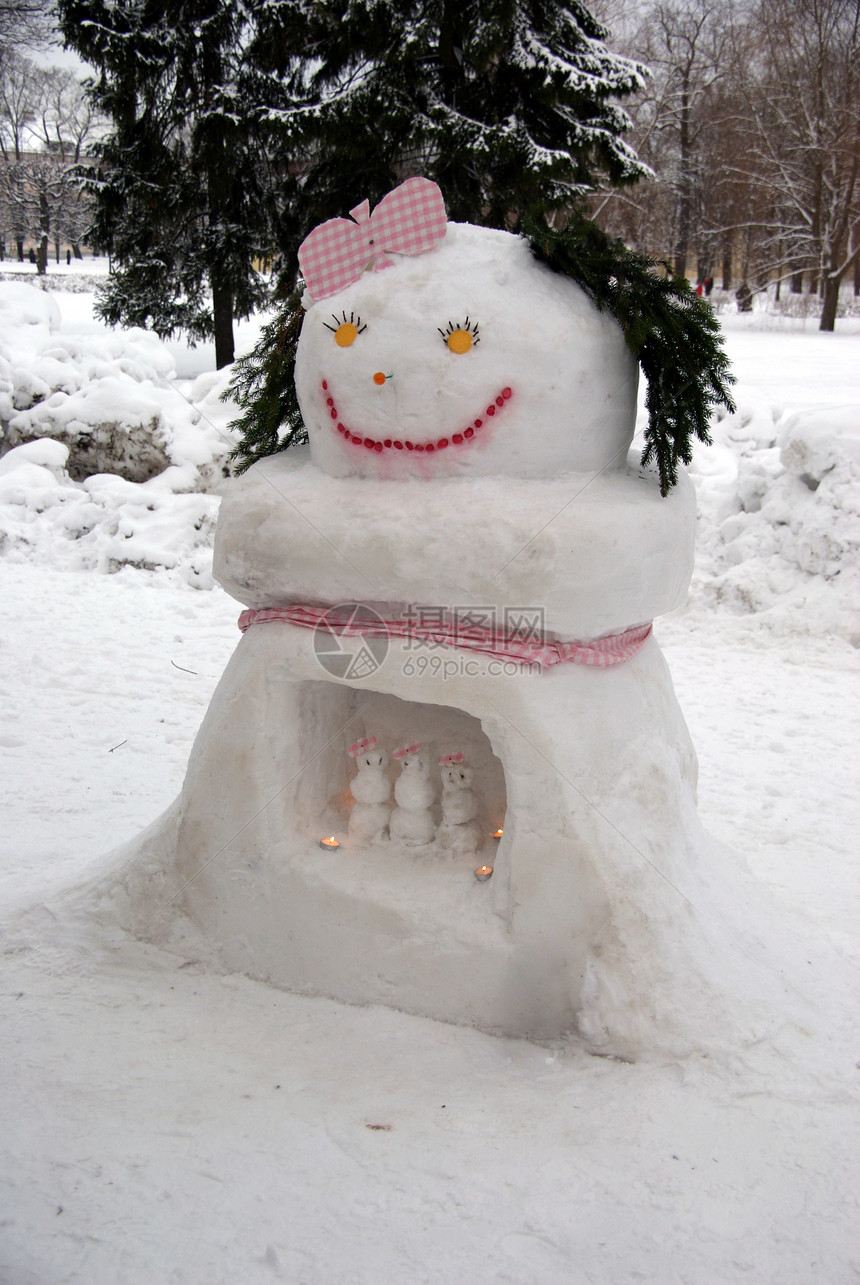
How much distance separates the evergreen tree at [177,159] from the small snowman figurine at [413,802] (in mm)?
9062

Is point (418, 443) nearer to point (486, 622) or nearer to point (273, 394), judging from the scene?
point (486, 622)

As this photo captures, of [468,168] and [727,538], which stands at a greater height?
[468,168]

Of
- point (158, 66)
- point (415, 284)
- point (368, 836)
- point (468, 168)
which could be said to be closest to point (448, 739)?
point (368, 836)

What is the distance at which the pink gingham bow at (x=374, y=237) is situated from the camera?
2.12 meters

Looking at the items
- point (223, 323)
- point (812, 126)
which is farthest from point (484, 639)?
point (812, 126)

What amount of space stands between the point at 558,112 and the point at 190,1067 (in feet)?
31.0

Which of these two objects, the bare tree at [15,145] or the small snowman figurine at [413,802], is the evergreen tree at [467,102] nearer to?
the bare tree at [15,145]

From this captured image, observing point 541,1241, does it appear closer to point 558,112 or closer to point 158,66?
point 558,112

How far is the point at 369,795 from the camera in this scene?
2500 mm

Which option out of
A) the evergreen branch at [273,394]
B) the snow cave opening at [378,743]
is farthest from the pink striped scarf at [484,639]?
the evergreen branch at [273,394]

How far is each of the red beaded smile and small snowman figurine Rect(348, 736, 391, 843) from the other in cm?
83

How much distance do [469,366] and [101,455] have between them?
6.26m

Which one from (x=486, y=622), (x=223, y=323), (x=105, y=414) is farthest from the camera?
(x=223, y=323)

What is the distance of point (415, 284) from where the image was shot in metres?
2.10
